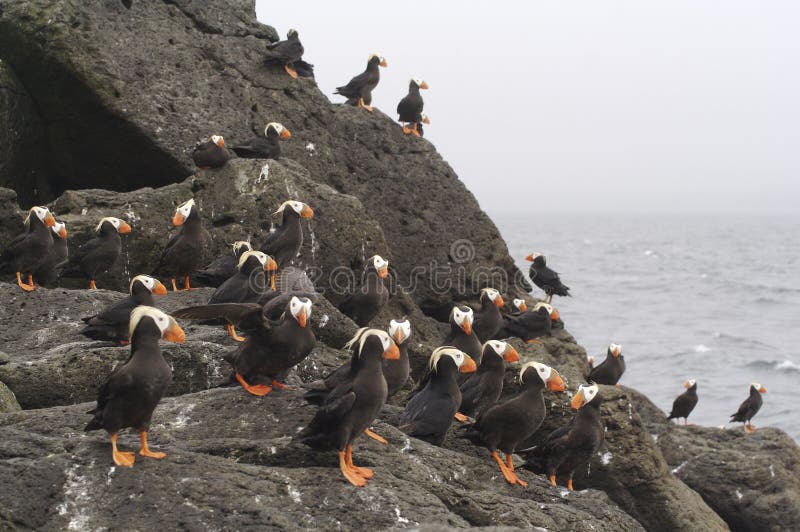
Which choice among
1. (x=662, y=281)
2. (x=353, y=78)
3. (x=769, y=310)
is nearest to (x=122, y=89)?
(x=353, y=78)

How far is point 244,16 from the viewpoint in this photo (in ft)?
48.5

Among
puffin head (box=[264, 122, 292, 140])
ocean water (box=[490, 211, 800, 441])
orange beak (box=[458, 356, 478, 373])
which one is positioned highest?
puffin head (box=[264, 122, 292, 140])

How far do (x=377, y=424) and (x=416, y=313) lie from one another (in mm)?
5446

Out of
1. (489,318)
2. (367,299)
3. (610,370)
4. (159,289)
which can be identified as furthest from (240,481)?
(610,370)

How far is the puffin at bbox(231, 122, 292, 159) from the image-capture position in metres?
12.5

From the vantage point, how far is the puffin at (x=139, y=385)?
550cm

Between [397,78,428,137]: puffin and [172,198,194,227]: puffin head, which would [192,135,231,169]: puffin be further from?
[397,78,428,137]: puffin

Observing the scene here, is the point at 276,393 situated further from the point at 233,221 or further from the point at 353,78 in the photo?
the point at 353,78

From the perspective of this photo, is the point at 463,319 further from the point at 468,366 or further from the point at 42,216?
the point at 42,216

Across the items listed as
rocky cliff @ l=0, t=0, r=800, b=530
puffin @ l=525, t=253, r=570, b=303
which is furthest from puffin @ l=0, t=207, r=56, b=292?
puffin @ l=525, t=253, r=570, b=303

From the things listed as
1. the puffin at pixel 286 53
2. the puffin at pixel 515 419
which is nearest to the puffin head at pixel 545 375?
the puffin at pixel 515 419

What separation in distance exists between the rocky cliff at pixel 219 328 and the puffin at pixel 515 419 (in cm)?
16

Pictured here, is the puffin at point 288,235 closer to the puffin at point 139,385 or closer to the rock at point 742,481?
the puffin at point 139,385

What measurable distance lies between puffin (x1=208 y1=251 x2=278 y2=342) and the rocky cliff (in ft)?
1.23
